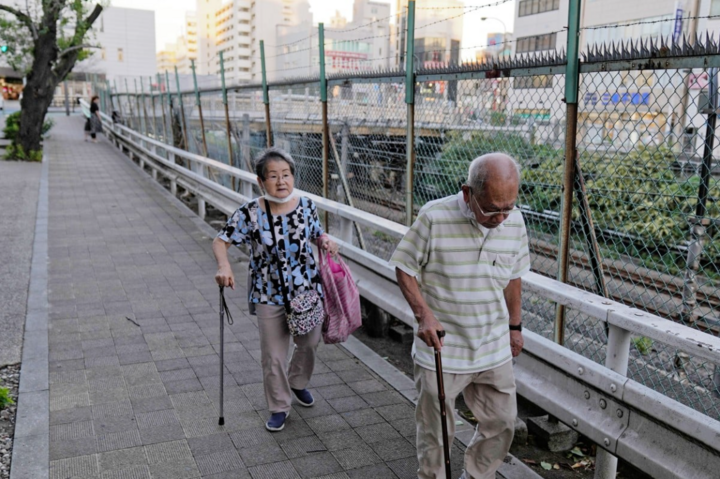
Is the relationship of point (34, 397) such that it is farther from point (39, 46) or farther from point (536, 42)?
point (39, 46)

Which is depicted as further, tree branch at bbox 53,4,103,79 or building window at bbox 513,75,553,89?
tree branch at bbox 53,4,103,79

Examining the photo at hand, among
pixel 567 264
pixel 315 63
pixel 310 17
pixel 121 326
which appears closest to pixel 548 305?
pixel 567 264

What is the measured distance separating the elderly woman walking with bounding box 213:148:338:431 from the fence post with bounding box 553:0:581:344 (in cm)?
133

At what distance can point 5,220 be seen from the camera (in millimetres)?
10188

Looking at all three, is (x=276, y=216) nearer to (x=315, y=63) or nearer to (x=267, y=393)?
(x=267, y=393)

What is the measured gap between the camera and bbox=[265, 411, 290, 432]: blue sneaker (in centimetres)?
394

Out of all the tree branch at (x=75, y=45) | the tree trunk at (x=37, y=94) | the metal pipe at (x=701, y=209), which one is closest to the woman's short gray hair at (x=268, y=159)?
the metal pipe at (x=701, y=209)

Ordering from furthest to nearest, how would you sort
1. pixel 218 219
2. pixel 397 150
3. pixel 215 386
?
1. pixel 218 219
2. pixel 397 150
3. pixel 215 386

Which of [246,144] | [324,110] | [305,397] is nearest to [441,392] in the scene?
[305,397]

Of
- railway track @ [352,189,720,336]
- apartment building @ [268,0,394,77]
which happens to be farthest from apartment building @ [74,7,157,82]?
railway track @ [352,189,720,336]

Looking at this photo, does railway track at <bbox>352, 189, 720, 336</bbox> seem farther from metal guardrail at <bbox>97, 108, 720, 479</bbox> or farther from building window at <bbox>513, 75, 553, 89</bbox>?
building window at <bbox>513, 75, 553, 89</bbox>

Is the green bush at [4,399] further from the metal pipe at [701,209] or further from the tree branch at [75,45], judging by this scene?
the tree branch at [75,45]

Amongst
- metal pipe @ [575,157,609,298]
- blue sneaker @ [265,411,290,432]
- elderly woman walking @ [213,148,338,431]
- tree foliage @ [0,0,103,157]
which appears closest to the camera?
metal pipe @ [575,157,609,298]

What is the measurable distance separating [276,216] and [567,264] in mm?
1707
